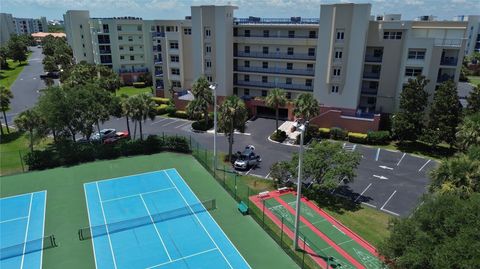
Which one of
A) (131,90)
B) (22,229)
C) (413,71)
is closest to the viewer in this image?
(22,229)

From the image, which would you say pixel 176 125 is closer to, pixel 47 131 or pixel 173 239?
pixel 47 131

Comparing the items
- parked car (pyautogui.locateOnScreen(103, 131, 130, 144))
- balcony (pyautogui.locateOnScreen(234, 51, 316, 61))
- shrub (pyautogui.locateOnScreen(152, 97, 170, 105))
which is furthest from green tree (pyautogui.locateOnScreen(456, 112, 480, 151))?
shrub (pyautogui.locateOnScreen(152, 97, 170, 105))

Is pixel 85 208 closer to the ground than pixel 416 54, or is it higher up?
closer to the ground

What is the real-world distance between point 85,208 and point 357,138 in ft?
119

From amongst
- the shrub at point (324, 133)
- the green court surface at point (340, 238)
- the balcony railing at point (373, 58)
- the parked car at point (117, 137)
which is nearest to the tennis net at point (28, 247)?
the green court surface at point (340, 238)

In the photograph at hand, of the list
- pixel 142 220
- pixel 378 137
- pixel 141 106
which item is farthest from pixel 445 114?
pixel 142 220

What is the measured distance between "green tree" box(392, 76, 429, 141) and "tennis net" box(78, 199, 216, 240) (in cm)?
2820

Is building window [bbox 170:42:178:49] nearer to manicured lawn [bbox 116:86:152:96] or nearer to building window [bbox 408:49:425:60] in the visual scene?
manicured lawn [bbox 116:86:152:96]

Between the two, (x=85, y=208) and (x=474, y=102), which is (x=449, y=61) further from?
(x=85, y=208)

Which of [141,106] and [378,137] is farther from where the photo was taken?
[378,137]

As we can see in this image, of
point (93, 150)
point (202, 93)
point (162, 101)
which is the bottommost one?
point (93, 150)

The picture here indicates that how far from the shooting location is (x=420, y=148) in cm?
4700

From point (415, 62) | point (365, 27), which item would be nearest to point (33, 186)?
point (365, 27)

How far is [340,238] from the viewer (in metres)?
27.2
